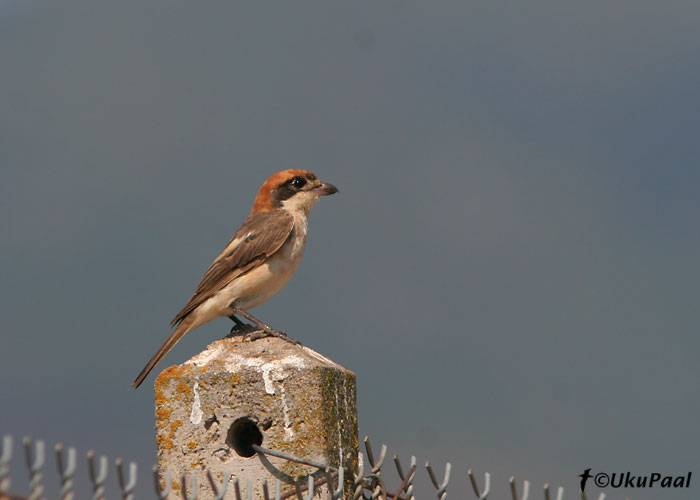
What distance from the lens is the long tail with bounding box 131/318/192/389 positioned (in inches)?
265

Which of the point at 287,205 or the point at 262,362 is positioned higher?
the point at 287,205


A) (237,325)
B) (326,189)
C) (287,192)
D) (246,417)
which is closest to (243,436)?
(246,417)

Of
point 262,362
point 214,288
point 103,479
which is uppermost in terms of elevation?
point 214,288

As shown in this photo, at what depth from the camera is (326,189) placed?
8.62 metres

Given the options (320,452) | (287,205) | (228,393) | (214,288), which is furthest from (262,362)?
(287,205)

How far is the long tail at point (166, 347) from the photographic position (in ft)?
22.1

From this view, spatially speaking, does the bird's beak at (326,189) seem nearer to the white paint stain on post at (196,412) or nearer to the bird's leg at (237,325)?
the bird's leg at (237,325)

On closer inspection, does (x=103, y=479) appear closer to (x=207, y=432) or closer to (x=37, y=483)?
(x=37, y=483)

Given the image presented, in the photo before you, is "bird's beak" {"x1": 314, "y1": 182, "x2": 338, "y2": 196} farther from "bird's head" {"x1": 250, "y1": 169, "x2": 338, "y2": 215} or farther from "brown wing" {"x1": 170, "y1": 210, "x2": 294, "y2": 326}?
"brown wing" {"x1": 170, "y1": 210, "x2": 294, "y2": 326}

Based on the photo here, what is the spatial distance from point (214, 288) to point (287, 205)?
131cm

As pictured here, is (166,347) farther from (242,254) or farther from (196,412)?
(196,412)

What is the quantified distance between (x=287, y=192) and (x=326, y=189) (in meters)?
0.40

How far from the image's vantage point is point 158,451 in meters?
4.74

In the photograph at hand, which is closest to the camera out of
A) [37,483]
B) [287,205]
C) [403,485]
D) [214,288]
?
[37,483]
